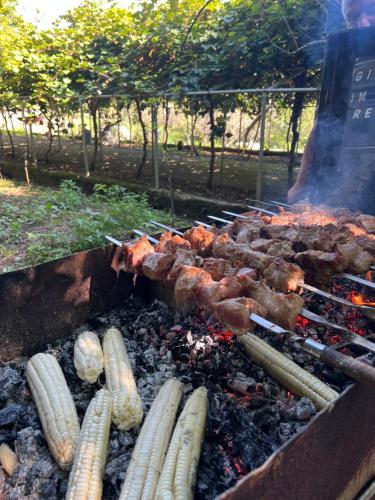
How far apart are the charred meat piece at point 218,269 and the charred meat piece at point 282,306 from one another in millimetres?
486

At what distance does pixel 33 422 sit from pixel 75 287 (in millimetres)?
1303

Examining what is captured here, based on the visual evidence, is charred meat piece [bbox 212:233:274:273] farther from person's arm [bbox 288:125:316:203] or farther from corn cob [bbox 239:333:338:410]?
person's arm [bbox 288:125:316:203]

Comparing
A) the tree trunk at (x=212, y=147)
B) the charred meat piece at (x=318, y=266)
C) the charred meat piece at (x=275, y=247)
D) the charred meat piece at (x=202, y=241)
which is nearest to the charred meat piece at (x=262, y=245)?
the charred meat piece at (x=275, y=247)

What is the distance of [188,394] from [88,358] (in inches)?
36.1

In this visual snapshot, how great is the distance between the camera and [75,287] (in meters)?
3.74

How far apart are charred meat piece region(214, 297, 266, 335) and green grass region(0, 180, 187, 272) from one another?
393 cm

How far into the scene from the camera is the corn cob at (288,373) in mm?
2762

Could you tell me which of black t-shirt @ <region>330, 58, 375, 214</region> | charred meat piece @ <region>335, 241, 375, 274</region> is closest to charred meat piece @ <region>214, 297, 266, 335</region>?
charred meat piece @ <region>335, 241, 375, 274</region>

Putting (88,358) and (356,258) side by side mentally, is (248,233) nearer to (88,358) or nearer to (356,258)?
(356,258)

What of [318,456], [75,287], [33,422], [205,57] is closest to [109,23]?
[205,57]

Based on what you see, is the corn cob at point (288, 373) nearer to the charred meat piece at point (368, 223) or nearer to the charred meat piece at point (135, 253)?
the charred meat piece at point (135, 253)

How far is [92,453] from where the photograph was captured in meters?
2.33

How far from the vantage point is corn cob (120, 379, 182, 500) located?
215 cm

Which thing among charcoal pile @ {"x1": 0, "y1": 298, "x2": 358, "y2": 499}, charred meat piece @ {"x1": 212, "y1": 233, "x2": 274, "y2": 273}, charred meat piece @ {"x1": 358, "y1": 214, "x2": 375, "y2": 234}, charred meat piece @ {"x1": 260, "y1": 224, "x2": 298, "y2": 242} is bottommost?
charcoal pile @ {"x1": 0, "y1": 298, "x2": 358, "y2": 499}
